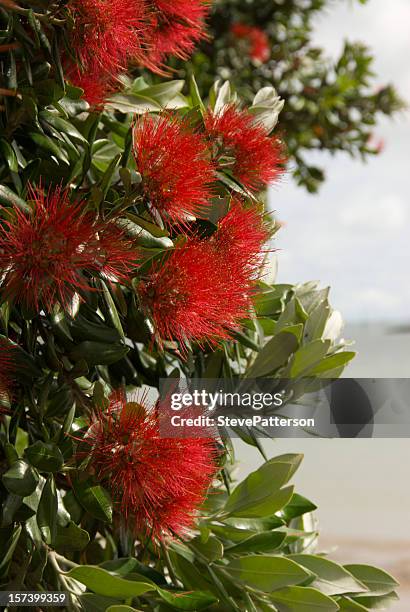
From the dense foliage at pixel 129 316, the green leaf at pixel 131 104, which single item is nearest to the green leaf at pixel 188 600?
the dense foliage at pixel 129 316

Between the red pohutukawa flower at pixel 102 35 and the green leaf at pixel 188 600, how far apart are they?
1.61 ft

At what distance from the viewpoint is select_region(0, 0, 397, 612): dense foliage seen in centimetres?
66

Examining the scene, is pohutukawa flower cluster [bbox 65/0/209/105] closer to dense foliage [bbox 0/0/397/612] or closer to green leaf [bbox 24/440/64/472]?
dense foliage [bbox 0/0/397/612]

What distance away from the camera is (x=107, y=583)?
773 millimetres

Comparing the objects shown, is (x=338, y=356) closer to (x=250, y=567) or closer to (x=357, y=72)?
(x=250, y=567)

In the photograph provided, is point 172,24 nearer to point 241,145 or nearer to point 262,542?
point 241,145

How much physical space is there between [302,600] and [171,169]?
471 mm

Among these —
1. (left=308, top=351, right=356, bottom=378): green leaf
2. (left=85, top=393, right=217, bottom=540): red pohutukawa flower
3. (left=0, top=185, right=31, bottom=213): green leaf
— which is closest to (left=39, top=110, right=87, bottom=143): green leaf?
(left=0, top=185, right=31, bottom=213): green leaf

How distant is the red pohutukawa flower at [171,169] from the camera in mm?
656

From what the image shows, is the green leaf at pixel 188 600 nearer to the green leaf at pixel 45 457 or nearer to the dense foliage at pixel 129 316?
the dense foliage at pixel 129 316

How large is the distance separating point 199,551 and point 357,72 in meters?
2.06

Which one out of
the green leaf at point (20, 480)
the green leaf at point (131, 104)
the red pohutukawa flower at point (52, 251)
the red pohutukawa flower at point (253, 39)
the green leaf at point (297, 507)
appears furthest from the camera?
the red pohutukawa flower at point (253, 39)

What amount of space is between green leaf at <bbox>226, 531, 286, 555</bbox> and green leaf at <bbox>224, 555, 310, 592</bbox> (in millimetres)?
21

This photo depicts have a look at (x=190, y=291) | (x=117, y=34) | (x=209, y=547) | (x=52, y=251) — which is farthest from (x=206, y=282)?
(x=209, y=547)
